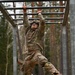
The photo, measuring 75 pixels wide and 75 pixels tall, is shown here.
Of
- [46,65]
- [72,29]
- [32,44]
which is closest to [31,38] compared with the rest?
[32,44]

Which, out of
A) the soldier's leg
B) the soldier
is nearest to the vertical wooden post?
the soldier's leg

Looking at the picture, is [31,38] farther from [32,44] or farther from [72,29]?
[72,29]

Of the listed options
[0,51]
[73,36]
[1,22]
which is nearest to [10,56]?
[0,51]

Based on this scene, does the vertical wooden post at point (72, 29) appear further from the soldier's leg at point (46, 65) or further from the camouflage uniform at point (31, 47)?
the camouflage uniform at point (31, 47)

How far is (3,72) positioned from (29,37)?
1426 centimetres

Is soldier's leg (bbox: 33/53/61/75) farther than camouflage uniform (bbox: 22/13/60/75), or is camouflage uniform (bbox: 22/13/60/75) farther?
camouflage uniform (bbox: 22/13/60/75)

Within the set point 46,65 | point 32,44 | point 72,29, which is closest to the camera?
point 72,29

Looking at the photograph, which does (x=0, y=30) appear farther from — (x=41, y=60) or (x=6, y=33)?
(x=41, y=60)

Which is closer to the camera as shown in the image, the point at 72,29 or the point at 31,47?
the point at 72,29

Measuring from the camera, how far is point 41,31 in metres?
6.28

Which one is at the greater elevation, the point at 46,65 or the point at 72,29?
the point at 72,29

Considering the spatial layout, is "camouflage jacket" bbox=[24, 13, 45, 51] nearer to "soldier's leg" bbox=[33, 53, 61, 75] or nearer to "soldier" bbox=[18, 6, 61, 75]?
"soldier" bbox=[18, 6, 61, 75]

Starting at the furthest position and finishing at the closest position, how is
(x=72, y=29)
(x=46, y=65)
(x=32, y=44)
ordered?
(x=32, y=44) < (x=46, y=65) < (x=72, y=29)

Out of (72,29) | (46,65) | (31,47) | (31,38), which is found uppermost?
(72,29)
